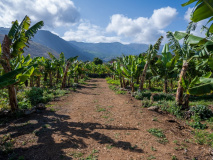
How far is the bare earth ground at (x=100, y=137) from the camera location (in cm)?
385

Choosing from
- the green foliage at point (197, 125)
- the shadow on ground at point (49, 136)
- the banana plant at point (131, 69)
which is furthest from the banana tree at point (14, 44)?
the green foliage at point (197, 125)

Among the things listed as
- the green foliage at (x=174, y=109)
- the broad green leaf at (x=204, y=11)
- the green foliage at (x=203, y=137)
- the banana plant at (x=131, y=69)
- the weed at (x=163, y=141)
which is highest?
the broad green leaf at (x=204, y=11)

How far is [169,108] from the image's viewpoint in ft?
24.6

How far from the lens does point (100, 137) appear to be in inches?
188

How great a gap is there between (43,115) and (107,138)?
160 inches

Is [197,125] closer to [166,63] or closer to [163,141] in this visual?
[163,141]

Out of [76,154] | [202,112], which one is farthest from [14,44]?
[202,112]

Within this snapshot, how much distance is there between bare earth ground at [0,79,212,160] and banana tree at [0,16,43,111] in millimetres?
1537

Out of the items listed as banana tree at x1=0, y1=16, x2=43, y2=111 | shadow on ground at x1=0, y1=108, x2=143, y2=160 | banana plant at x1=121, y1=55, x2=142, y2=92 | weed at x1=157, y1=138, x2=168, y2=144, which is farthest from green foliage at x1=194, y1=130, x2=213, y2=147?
banana tree at x1=0, y1=16, x2=43, y2=111

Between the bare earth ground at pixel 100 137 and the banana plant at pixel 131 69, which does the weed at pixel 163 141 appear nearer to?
the bare earth ground at pixel 100 137

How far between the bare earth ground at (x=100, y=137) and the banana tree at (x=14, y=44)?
60.5 inches

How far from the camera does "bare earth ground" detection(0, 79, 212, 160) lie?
385 cm

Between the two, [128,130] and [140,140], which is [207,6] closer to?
[140,140]

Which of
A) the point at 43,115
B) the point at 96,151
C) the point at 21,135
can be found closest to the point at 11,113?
the point at 43,115
